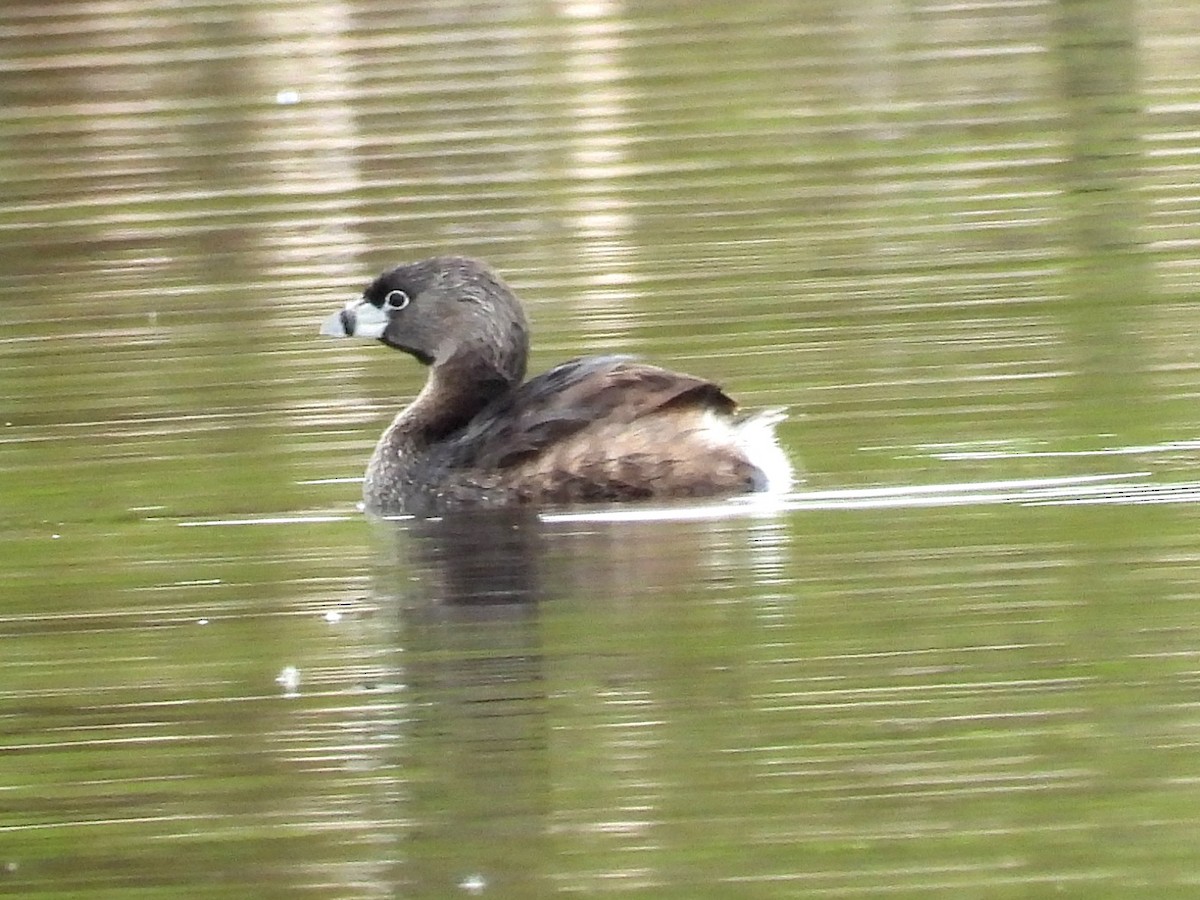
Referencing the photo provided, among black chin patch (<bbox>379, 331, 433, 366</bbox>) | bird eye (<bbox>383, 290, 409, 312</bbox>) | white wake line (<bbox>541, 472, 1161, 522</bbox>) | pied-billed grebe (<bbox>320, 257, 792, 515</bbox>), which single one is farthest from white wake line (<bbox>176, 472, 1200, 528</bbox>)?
bird eye (<bbox>383, 290, 409, 312</bbox>)

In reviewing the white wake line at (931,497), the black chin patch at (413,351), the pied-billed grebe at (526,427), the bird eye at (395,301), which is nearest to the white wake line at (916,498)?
the white wake line at (931,497)

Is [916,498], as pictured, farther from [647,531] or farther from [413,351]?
[413,351]

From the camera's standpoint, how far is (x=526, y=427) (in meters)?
10.2

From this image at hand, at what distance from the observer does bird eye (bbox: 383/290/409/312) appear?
1108cm

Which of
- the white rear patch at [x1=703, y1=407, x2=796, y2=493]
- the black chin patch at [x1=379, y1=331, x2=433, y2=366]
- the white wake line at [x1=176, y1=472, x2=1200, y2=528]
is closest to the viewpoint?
the white wake line at [x1=176, y1=472, x2=1200, y2=528]

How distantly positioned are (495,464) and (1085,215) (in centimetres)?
481

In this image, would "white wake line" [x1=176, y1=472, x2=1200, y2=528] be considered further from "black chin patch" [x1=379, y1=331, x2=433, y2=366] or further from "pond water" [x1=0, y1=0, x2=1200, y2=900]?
"black chin patch" [x1=379, y1=331, x2=433, y2=366]

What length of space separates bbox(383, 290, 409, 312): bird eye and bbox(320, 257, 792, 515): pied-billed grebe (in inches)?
1.7

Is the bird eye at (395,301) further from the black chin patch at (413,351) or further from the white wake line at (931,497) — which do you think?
the white wake line at (931,497)

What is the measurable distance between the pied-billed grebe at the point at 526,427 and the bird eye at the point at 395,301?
0.04 meters

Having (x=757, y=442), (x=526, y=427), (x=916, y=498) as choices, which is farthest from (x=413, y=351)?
(x=916, y=498)

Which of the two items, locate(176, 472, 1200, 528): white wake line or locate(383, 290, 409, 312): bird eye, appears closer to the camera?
locate(176, 472, 1200, 528): white wake line

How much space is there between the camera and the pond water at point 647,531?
22.5 feet

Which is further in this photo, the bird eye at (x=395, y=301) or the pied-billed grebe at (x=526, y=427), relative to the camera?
the bird eye at (x=395, y=301)
